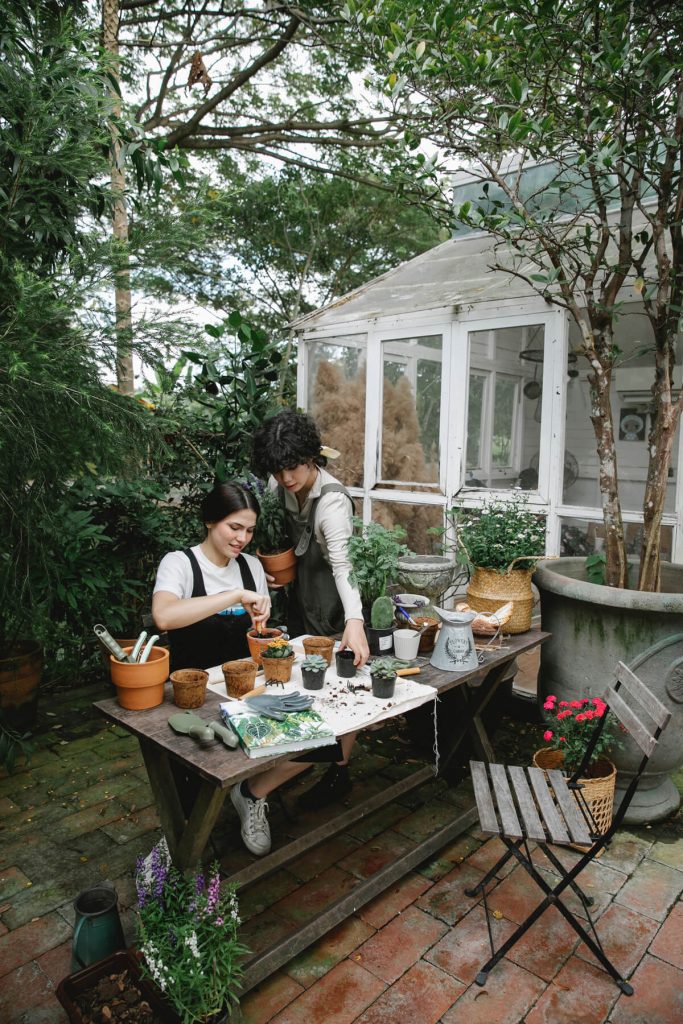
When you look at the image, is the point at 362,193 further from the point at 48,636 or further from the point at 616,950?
the point at 616,950

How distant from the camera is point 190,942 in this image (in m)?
1.84

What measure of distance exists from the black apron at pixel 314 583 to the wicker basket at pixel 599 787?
114 centimetres

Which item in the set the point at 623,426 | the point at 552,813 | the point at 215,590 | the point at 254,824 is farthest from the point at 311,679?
the point at 623,426

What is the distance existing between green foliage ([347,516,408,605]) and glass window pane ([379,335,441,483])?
8.00 feet

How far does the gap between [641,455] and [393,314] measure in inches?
165

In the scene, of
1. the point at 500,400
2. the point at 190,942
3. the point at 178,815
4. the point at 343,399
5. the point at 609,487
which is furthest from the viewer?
the point at 343,399

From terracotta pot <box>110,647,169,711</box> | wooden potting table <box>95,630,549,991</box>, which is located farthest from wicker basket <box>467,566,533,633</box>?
terracotta pot <box>110,647,169,711</box>

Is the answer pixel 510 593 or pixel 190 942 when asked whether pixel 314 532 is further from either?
pixel 190 942

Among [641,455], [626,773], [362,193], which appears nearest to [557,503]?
[626,773]

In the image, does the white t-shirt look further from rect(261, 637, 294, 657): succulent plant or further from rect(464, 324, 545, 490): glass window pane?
rect(464, 324, 545, 490): glass window pane

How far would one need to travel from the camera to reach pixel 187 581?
2693 millimetres

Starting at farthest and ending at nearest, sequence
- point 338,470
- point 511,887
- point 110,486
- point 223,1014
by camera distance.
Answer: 1. point 338,470
2. point 110,486
3. point 511,887
4. point 223,1014

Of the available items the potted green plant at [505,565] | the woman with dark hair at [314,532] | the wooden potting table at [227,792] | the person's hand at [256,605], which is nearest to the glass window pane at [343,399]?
the woman with dark hair at [314,532]

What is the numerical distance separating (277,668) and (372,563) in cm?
66
